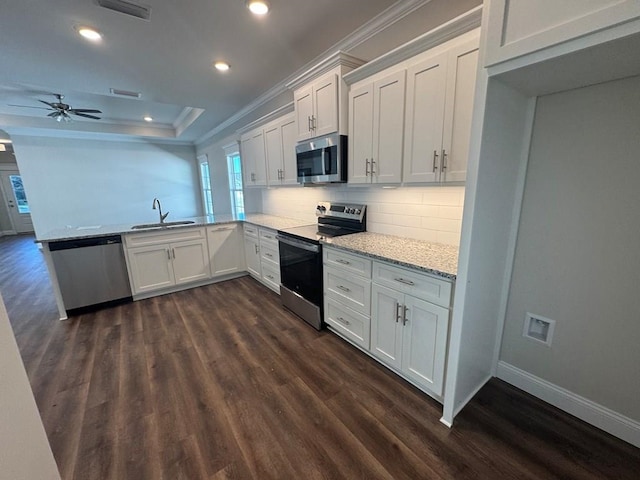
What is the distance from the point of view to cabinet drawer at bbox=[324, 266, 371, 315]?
2.06 m

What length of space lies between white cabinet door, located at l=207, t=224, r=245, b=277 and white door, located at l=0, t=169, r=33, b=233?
31.2ft

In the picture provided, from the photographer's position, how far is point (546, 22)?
1.03 metres

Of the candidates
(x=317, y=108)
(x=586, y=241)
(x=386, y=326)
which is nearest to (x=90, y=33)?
(x=317, y=108)

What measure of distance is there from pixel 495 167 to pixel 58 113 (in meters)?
5.81

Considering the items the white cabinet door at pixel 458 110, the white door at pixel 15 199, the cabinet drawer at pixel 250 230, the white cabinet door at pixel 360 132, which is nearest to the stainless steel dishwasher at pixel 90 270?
the cabinet drawer at pixel 250 230

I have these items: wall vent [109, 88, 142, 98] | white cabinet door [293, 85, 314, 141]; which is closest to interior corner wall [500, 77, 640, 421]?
white cabinet door [293, 85, 314, 141]

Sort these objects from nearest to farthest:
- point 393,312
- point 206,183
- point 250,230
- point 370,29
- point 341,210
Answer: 1. point 393,312
2. point 370,29
3. point 341,210
4. point 250,230
5. point 206,183

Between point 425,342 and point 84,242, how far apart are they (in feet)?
12.2

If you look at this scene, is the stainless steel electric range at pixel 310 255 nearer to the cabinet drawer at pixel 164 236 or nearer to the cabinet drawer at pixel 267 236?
the cabinet drawer at pixel 267 236

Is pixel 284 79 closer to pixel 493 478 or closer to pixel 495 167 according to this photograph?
pixel 495 167

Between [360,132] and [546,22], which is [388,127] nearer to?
[360,132]

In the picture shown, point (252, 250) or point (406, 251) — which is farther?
point (252, 250)

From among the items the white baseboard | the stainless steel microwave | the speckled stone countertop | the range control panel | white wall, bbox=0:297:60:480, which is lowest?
the white baseboard

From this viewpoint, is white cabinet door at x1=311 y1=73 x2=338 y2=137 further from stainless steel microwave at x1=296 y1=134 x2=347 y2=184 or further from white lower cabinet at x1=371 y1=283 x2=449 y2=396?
white lower cabinet at x1=371 y1=283 x2=449 y2=396
